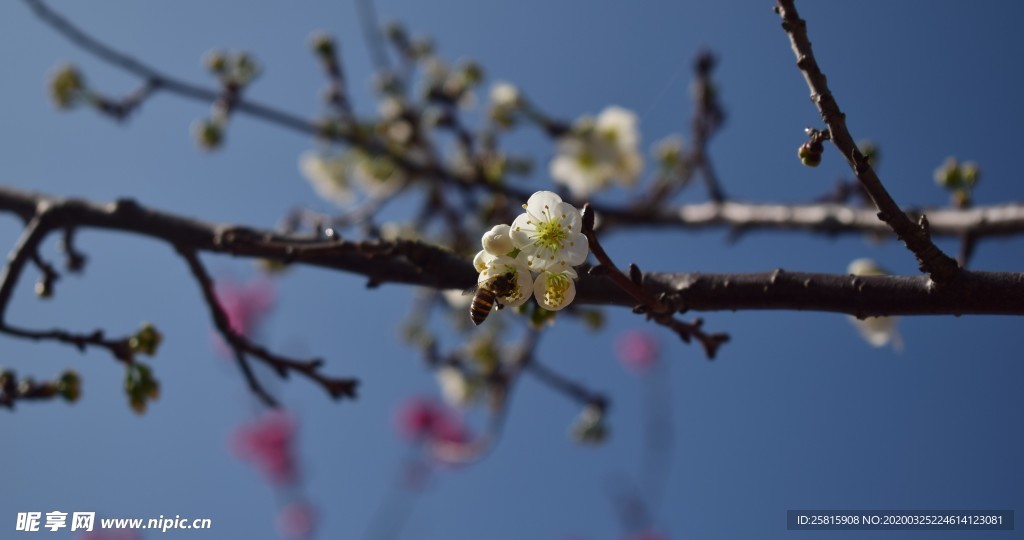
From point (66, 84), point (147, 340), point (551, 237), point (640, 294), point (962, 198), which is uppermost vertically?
point (66, 84)

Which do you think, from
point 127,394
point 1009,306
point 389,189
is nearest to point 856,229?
point 1009,306

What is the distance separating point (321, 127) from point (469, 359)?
1.74 m

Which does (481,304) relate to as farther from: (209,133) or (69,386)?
(209,133)

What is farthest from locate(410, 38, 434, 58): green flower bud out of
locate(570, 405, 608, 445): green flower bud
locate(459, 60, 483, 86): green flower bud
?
locate(570, 405, 608, 445): green flower bud

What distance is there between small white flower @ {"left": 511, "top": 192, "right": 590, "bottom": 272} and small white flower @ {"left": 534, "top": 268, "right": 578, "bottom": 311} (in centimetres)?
2

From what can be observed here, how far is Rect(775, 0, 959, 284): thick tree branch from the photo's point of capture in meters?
1.34

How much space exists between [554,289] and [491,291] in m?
0.12

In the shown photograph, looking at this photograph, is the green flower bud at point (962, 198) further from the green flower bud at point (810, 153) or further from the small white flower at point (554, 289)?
the small white flower at point (554, 289)

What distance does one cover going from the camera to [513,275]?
150 centimetres

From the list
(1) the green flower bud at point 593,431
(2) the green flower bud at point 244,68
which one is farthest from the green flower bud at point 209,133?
(1) the green flower bud at point 593,431

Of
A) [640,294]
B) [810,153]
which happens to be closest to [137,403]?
[640,294]

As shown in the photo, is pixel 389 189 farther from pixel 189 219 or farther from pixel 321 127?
pixel 189 219

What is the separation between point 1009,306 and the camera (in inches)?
53.9

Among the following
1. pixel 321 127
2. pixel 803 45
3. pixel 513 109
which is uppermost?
pixel 513 109
